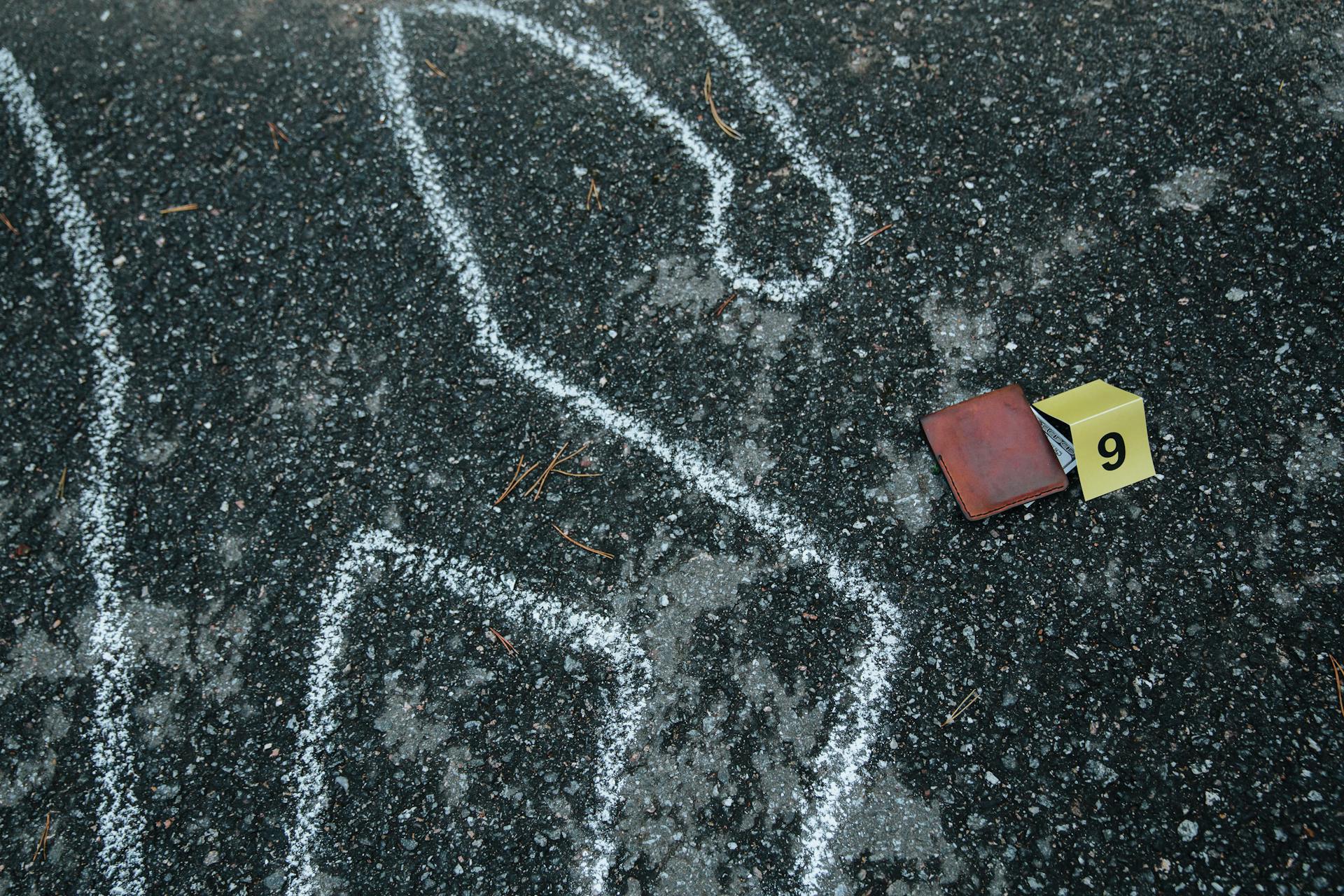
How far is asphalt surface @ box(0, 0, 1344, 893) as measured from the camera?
5.98 feet

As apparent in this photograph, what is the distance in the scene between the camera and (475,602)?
2.05 metres

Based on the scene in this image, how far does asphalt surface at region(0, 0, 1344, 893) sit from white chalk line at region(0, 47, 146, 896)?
0.03m

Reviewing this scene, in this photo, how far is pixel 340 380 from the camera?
2316 mm

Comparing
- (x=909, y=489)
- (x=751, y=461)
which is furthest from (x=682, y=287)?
(x=909, y=489)

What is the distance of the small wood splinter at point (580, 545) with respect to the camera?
6.81 feet

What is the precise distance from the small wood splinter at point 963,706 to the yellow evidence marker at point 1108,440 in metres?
0.55

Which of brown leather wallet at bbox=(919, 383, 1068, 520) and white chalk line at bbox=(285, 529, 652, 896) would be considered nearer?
white chalk line at bbox=(285, 529, 652, 896)

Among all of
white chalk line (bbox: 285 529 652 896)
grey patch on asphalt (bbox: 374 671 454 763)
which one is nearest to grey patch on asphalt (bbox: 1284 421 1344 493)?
white chalk line (bbox: 285 529 652 896)

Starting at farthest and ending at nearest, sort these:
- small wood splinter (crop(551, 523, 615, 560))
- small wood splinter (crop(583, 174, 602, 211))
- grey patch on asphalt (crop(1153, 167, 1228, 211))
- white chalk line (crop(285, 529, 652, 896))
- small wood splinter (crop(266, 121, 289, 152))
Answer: small wood splinter (crop(266, 121, 289, 152)), small wood splinter (crop(583, 174, 602, 211)), grey patch on asphalt (crop(1153, 167, 1228, 211)), small wood splinter (crop(551, 523, 615, 560)), white chalk line (crop(285, 529, 652, 896))

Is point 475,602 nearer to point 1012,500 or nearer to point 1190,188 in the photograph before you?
point 1012,500

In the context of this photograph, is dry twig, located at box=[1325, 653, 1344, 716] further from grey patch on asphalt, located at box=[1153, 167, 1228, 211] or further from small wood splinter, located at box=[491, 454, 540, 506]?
small wood splinter, located at box=[491, 454, 540, 506]

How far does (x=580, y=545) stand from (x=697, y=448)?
1.30 feet

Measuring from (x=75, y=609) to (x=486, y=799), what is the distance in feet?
4.02

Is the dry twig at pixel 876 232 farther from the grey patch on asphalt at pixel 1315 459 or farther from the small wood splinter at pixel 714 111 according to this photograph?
the grey patch on asphalt at pixel 1315 459
